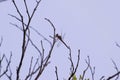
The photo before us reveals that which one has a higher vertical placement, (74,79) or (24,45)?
(24,45)

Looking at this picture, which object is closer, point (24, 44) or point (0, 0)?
point (24, 44)

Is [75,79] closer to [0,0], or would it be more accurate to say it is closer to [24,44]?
[24,44]

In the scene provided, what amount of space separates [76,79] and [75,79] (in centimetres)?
1

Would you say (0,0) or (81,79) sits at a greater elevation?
(0,0)

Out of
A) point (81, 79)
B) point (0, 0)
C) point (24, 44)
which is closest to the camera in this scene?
point (24, 44)

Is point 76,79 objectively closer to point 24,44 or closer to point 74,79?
point 74,79

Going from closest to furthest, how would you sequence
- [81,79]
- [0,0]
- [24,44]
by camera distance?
1. [24,44]
2. [81,79]
3. [0,0]

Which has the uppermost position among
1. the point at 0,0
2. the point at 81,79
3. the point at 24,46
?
the point at 0,0

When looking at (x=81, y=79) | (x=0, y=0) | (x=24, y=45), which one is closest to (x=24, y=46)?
(x=24, y=45)

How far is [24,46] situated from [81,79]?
18.1 inches

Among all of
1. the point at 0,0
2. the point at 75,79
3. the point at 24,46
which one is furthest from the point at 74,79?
the point at 0,0

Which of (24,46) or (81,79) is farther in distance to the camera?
(81,79)

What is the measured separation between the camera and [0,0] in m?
2.69

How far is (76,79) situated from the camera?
152 centimetres
